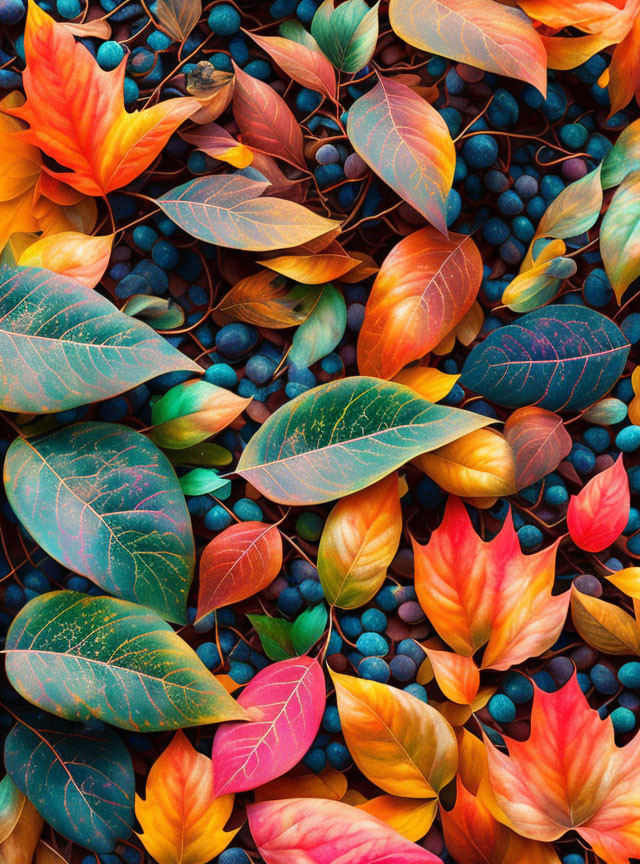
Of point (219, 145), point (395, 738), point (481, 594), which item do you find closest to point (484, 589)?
point (481, 594)

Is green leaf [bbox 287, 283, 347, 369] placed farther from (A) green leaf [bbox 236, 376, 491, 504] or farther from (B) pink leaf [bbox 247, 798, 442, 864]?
(B) pink leaf [bbox 247, 798, 442, 864]

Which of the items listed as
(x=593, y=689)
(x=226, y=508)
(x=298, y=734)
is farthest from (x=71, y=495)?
(x=593, y=689)

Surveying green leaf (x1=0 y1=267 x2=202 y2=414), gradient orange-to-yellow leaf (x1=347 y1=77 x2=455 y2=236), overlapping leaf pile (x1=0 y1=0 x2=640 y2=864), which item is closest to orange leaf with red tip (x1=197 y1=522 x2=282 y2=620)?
overlapping leaf pile (x1=0 y1=0 x2=640 y2=864)

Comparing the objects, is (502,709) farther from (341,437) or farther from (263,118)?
(263,118)

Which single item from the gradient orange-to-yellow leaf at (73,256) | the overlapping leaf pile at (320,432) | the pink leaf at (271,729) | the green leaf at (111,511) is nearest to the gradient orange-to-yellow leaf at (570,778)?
the overlapping leaf pile at (320,432)

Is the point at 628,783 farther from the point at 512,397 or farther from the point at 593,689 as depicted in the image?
the point at 512,397

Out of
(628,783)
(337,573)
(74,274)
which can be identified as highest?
(74,274)
